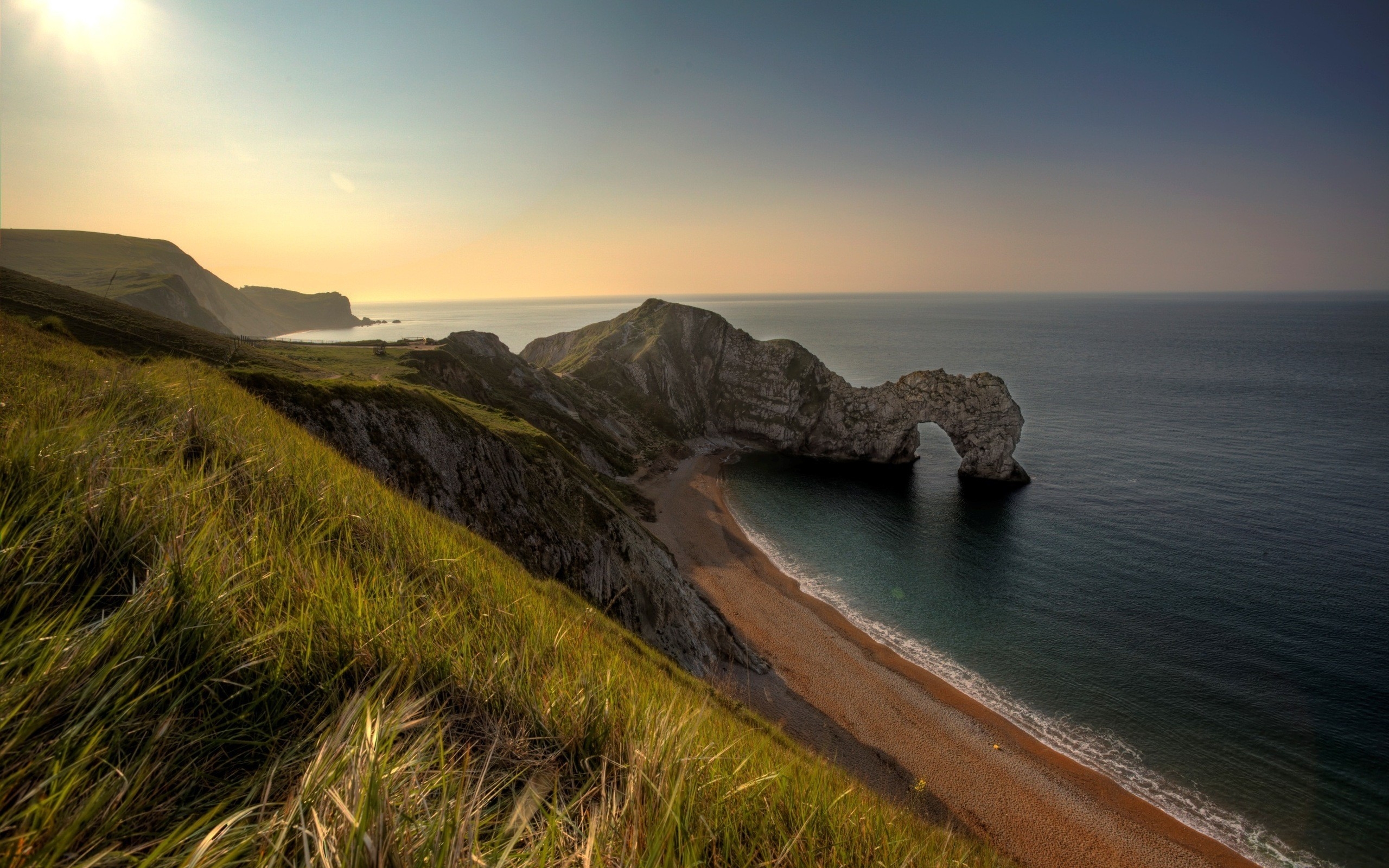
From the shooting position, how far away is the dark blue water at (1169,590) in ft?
85.4

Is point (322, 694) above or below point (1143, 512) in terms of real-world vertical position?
above

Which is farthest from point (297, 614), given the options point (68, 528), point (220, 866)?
point (220, 866)

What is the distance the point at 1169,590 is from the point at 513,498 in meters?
48.1

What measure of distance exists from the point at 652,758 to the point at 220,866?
67.4 inches

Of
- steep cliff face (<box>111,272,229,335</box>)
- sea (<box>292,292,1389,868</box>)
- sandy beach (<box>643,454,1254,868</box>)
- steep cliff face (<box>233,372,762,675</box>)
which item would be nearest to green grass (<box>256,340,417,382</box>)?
steep cliff face (<box>233,372,762,675</box>)

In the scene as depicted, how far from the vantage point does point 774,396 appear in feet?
286

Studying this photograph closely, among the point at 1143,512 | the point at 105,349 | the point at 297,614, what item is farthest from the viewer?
the point at 1143,512

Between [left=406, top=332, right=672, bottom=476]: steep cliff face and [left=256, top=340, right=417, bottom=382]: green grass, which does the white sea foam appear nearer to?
[left=406, top=332, right=672, bottom=476]: steep cliff face

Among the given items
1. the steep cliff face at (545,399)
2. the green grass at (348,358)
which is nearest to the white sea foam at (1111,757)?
the steep cliff face at (545,399)

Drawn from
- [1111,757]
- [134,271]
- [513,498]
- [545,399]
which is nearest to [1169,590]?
[1111,757]

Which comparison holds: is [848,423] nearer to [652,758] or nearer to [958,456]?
[958,456]

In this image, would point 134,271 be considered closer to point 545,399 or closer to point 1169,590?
point 545,399

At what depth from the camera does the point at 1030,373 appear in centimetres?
12838

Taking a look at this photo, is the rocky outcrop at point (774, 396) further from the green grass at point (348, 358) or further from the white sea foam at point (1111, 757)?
the white sea foam at point (1111, 757)
